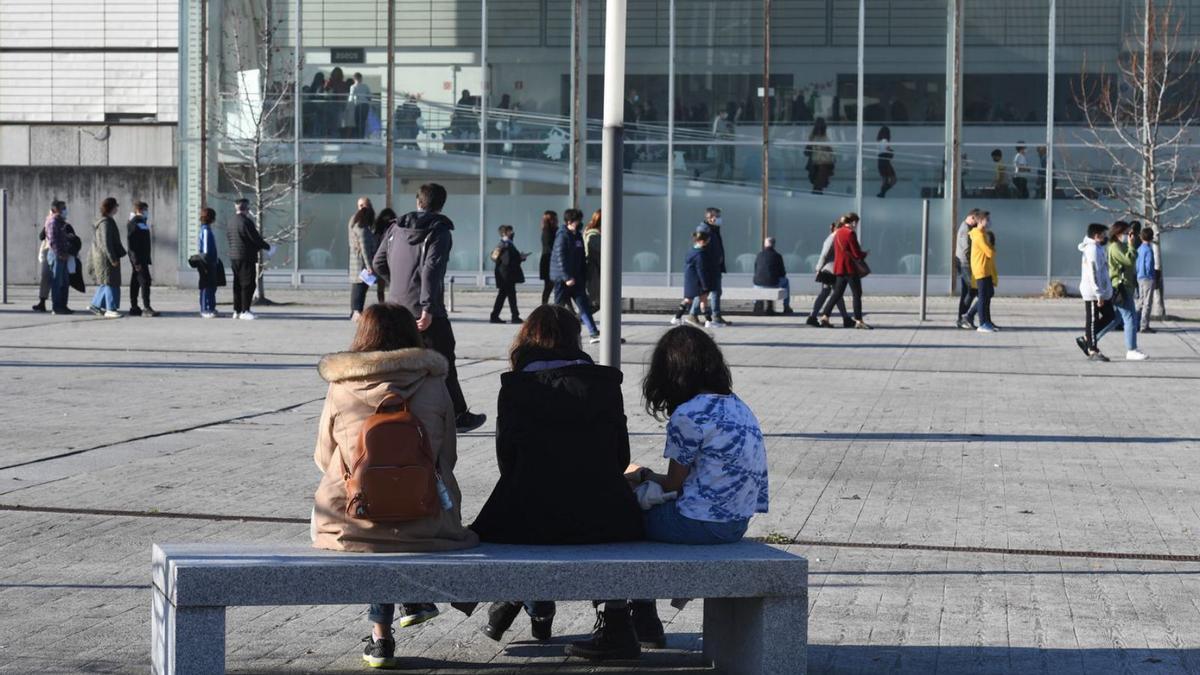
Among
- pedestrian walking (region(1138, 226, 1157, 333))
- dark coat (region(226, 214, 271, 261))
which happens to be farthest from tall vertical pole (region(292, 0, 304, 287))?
pedestrian walking (region(1138, 226, 1157, 333))

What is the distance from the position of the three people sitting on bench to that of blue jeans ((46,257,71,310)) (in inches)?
791

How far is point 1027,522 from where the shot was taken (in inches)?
347

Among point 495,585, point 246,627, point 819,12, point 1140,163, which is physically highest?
point 819,12

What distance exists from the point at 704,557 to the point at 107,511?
428 cm

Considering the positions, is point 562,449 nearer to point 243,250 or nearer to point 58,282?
point 243,250

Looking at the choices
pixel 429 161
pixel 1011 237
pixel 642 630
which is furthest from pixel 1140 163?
pixel 642 630

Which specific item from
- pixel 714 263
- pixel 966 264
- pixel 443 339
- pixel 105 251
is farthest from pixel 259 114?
pixel 443 339

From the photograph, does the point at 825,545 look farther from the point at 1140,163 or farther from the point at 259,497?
the point at 1140,163

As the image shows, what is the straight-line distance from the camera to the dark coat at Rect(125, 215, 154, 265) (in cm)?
2398

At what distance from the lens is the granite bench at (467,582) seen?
198 inches

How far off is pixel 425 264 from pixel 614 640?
234 inches

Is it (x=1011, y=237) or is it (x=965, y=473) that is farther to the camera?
(x=1011, y=237)

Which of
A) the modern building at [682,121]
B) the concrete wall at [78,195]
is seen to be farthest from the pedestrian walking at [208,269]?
the concrete wall at [78,195]

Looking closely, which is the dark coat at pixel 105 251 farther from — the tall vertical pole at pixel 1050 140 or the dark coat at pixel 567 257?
the tall vertical pole at pixel 1050 140
